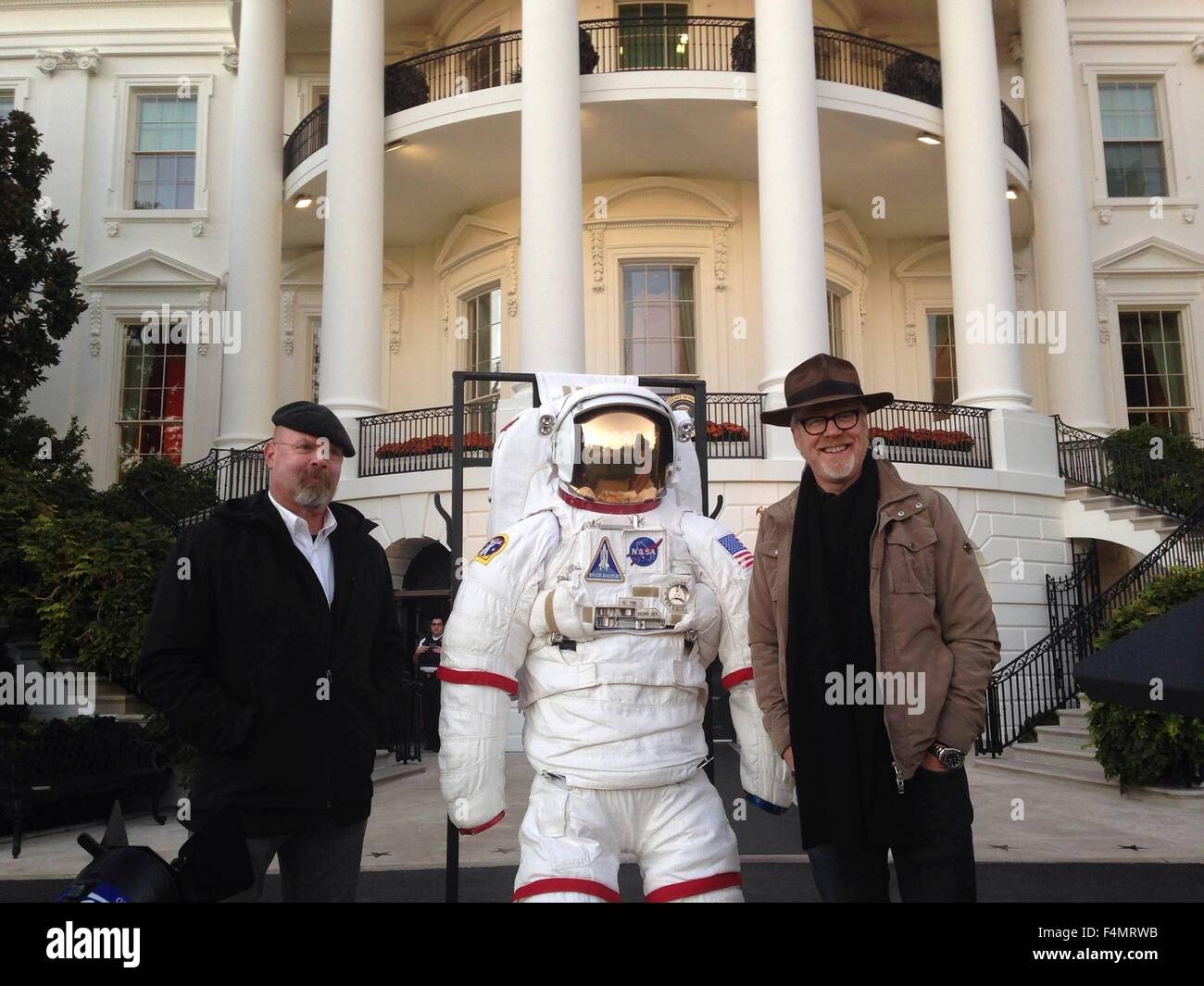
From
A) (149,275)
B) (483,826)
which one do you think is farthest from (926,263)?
(483,826)

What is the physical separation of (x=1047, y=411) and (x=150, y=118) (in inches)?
712

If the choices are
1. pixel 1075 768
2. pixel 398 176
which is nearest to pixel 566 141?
pixel 398 176

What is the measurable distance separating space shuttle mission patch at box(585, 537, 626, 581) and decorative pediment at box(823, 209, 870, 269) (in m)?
14.6

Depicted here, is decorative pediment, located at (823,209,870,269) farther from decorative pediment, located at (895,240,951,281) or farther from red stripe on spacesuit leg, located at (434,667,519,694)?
red stripe on spacesuit leg, located at (434,667,519,694)

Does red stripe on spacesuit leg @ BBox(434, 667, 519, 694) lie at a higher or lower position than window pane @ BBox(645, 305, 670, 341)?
lower

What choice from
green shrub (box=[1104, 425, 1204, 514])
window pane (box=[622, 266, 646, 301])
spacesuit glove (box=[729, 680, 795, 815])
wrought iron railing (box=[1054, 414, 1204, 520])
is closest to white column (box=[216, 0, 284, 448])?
window pane (box=[622, 266, 646, 301])

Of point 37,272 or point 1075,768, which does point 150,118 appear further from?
point 1075,768

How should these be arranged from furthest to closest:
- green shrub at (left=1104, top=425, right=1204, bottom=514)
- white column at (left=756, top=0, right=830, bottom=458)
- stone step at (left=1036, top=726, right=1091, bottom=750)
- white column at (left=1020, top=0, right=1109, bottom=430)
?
white column at (left=1020, top=0, right=1109, bottom=430) < green shrub at (left=1104, top=425, right=1204, bottom=514) < white column at (left=756, top=0, right=830, bottom=458) < stone step at (left=1036, top=726, right=1091, bottom=750)

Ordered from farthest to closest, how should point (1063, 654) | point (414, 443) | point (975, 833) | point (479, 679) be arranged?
point (414, 443)
point (1063, 654)
point (975, 833)
point (479, 679)

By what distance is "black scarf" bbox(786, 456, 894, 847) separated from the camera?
2922 millimetres

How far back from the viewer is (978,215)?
14523 millimetres

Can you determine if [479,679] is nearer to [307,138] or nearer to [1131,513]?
[1131,513]

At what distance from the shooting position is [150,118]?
20.4 metres

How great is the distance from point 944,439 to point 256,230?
36.8 feet
